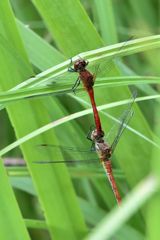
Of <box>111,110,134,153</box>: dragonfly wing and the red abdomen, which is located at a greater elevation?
the red abdomen

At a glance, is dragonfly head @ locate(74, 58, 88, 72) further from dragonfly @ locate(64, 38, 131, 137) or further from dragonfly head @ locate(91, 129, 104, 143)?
dragonfly head @ locate(91, 129, 104, 143)

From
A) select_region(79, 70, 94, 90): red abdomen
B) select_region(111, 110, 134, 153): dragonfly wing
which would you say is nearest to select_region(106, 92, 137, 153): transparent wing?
select_region(111, 110, 134, 153): dragonfly wing

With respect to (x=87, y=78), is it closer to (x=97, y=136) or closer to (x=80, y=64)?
(x=80, y=64)

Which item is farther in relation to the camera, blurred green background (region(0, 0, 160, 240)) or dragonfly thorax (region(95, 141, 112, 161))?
dragonfly thorax (region(95, 141, 112, 161))

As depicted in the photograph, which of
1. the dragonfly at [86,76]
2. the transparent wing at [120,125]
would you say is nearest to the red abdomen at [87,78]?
the dragonfly at [86,76]

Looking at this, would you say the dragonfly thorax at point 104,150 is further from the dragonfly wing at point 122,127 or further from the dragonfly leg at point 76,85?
the dragonfly leg at point 76,85

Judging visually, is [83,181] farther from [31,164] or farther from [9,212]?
[9,212]
